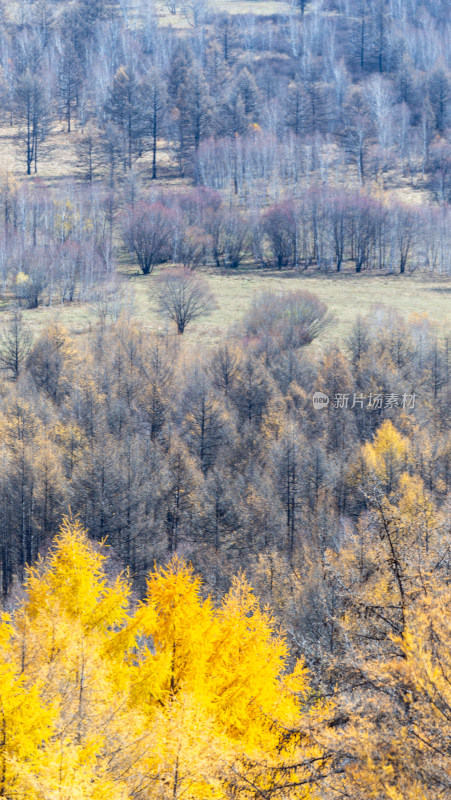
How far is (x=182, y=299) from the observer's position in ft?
305

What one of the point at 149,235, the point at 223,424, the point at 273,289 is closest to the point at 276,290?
the point at 273,289

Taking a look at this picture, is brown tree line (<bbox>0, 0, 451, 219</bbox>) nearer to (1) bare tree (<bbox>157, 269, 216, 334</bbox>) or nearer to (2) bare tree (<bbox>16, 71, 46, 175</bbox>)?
(2) bare tree (<bbox>16, 71, 46, 175</bbox>)

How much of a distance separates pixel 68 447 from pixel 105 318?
22.2m

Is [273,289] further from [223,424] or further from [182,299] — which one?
[223,424]

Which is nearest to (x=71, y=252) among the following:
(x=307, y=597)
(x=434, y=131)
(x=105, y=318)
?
(x=105, y=318)

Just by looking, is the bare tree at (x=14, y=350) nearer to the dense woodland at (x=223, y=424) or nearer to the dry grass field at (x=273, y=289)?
the dense woodland at (x=223, y=424)

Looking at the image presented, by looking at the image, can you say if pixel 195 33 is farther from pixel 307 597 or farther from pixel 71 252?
pixel 307 597

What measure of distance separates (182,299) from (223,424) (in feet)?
75.4

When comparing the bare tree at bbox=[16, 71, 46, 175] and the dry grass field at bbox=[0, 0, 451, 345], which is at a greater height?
the bare tree at bbox=[16, 71, 46, 175]

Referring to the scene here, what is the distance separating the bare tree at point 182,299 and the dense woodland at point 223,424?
1.29ft

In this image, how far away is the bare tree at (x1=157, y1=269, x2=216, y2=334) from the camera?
304 feet

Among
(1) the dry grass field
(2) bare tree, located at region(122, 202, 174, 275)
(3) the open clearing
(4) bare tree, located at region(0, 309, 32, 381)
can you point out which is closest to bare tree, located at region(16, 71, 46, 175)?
(2) bare tree, located at region(122, 202, 174, 275)

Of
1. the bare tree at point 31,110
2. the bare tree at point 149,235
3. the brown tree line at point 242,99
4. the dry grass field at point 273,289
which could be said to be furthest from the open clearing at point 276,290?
the bare tree at point 31,110

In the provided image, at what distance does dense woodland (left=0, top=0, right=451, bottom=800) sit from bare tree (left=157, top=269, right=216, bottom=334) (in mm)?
392
